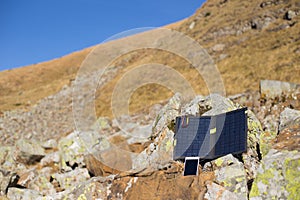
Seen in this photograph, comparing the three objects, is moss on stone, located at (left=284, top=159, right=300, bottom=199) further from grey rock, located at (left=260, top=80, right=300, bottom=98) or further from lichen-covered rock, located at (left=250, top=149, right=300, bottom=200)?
grey rock, located at (left=260, top=80, right=300, bottom=98)

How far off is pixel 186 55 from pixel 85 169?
35.8 meters

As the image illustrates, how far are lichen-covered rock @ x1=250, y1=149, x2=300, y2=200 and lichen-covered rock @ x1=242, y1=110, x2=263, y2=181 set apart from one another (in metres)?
0.94

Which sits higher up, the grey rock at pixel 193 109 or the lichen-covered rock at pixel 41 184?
the grey rock at pixel 193 109

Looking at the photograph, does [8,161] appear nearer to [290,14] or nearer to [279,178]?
[279,178]

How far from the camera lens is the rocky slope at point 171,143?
6.80 metres

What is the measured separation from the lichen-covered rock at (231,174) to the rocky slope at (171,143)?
0.02m

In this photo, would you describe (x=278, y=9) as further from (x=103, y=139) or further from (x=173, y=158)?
(x=173, y=158)

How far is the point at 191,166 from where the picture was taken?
7516 millimetres

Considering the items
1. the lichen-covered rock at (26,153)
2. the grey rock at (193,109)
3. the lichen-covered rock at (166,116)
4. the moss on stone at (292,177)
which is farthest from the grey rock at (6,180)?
the moss on stone at (292,177)

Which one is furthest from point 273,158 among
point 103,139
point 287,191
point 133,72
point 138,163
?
point 133,72

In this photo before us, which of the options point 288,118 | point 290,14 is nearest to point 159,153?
point 288,118

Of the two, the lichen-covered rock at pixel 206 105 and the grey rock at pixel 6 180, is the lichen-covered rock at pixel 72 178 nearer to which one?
the grey rock at pixel 6 180

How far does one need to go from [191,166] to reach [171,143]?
1530 millimetres

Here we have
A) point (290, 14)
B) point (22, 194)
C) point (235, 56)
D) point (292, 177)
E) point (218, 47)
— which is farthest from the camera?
point (218, 47)
